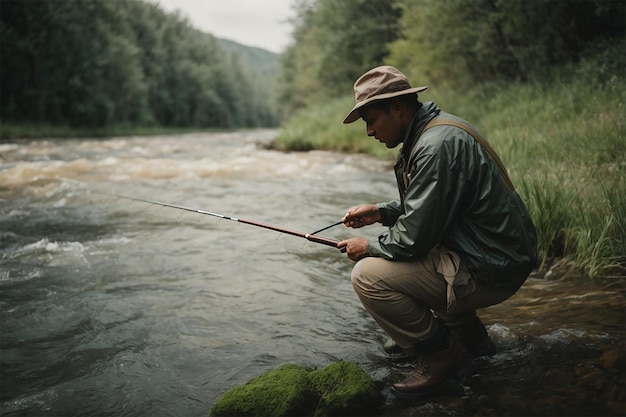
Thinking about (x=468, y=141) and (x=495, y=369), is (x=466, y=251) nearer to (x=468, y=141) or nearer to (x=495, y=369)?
(x=468, y=141)

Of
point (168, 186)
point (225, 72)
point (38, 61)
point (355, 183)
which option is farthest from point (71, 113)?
point (225, 72)

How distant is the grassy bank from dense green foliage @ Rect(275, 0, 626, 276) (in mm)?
13

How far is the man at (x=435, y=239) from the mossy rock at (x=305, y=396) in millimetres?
277

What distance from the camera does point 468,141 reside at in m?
2.47

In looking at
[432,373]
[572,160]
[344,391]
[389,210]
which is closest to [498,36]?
[572,160]

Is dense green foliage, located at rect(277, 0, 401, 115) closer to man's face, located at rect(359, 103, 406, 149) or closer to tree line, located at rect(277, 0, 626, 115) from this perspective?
tree line, located at rect(277, 0, 626, 115)

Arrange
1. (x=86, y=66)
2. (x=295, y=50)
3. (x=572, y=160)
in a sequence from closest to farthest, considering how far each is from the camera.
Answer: (x=572, y=160), (x=86, y=66), (x=295, y=50)

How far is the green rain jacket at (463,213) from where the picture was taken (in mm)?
2428

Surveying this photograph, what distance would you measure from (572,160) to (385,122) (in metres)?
3.97

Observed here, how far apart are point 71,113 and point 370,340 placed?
3830 centimetres

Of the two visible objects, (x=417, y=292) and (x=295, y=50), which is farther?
(x=295, y=50)

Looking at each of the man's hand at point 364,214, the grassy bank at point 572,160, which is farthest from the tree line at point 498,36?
the man's hand at point 364,214

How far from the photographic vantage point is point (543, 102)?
32.7 ft

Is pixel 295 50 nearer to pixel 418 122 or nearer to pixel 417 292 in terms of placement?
pixel 418 122
